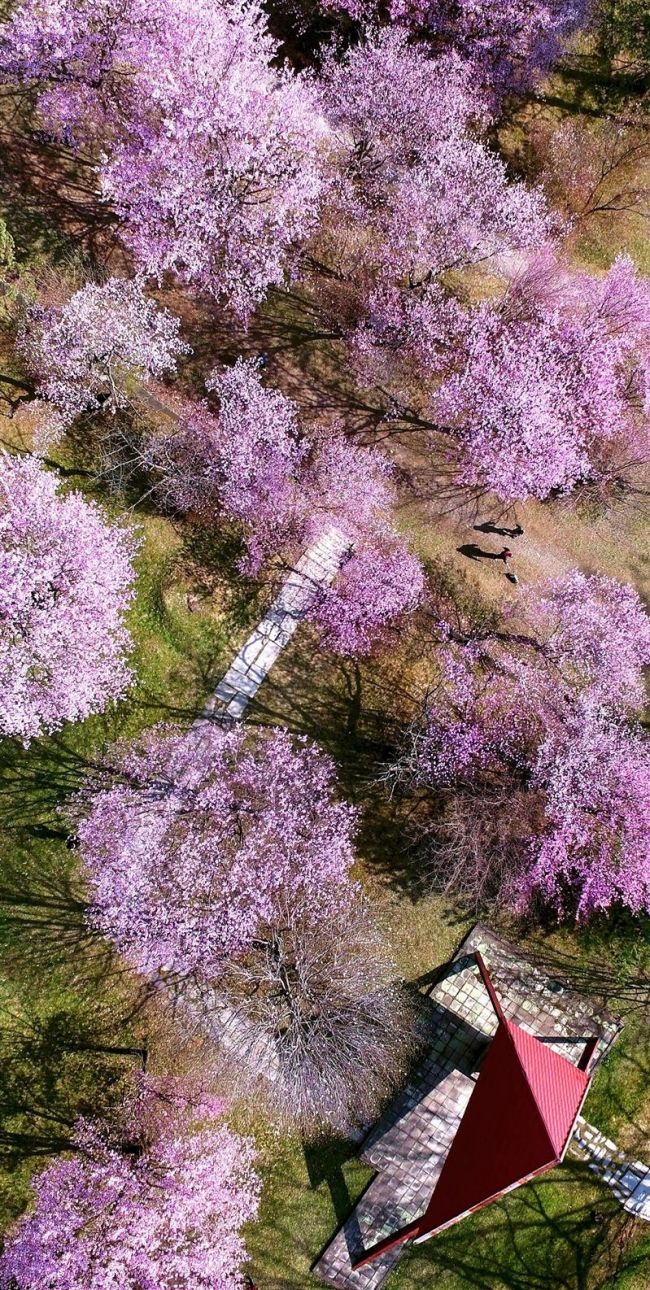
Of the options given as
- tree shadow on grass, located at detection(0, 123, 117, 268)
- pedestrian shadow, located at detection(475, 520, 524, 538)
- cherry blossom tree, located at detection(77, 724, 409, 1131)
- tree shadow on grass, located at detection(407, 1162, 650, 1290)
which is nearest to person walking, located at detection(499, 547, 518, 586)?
pedestrian shadow, located at detection(475, 520, 524, 538)

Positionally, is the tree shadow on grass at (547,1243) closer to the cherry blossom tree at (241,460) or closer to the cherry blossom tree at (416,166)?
the cherry blossom tree at (241,460)

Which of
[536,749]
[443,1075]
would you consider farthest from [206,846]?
[443,1075]

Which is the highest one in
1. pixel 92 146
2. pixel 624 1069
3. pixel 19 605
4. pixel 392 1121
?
pixel 92 146

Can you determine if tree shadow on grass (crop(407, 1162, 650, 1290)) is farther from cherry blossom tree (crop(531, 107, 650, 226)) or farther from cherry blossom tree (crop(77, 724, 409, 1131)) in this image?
cherry blossom tree (crop(531, 107, 650, 226))

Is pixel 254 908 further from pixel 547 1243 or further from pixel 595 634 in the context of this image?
pixel 547 1243

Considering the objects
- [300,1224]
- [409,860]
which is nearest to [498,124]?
[409,860]

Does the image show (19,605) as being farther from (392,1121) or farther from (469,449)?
(392,1121)
